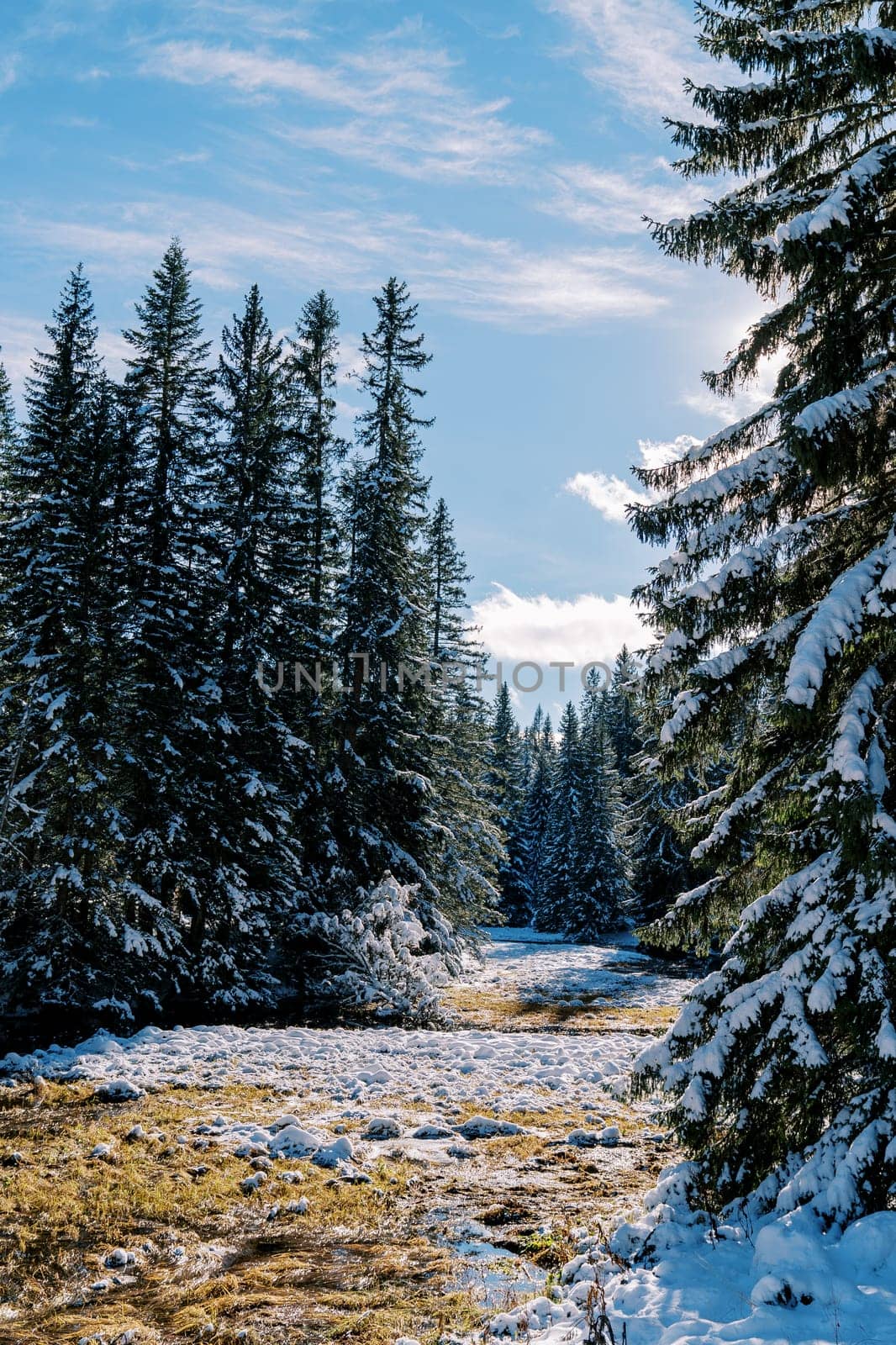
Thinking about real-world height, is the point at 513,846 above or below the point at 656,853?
below

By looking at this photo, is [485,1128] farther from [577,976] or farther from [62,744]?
[577,976]

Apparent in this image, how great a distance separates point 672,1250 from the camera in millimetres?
4992

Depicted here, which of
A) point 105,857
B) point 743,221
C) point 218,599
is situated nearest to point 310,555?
point 218,599

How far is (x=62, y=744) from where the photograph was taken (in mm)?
14078

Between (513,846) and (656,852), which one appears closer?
(656,852)

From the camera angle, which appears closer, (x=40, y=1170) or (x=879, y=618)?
(x=879, y=618)

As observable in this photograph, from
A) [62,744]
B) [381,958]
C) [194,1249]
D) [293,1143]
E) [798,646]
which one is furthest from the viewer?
[381,958]

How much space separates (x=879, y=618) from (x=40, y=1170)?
805 cm

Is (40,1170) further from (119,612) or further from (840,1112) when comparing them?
(119,612)

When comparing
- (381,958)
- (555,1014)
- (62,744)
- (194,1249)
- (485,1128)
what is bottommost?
(555,1014)

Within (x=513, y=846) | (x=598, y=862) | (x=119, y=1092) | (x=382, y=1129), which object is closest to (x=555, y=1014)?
(x=382, y=1129)

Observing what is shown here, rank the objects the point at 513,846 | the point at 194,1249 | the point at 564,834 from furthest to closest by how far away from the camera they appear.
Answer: the point at 513,846 < the point at 564,834 < the point at 194,1249

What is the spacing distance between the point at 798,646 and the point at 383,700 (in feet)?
54.1

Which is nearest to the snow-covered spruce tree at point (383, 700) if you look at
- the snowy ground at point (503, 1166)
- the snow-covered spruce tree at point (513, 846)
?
the snowy ground at point (503, 1166)
